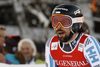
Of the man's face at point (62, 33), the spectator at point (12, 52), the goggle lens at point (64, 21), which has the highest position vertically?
the goggle lens at point (64, 21)

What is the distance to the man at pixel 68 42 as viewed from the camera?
9.13ft

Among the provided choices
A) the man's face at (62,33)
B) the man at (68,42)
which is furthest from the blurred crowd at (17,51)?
the man's face at (62,33)

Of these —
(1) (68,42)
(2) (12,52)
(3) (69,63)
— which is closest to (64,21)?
(1) (68,42)

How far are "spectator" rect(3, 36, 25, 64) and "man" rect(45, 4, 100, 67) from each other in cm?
196

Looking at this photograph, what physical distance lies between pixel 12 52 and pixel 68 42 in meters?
2.66

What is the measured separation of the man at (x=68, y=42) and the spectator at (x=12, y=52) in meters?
1.96

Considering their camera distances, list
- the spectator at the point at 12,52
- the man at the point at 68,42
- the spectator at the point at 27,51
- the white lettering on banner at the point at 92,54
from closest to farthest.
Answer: the white lettering on banner at the point at 92,54, the man at the point at 68,42, the spectator at the point at 12,52, the spectator at the point at 27,51

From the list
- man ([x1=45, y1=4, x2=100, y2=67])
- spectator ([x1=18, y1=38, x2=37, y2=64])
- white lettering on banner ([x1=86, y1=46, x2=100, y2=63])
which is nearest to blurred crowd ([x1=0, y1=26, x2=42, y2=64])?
spectator ([x1=18, y1=38, x2=37, y2=64])

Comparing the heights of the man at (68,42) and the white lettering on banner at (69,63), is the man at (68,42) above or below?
above

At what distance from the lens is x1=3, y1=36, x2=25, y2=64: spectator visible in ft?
16.0

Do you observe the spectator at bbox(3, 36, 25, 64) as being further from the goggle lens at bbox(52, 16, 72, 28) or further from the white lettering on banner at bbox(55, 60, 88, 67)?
the goggle lens at bbox(52, 16, 72, 28)

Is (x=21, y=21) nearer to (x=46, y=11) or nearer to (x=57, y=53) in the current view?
(x=46, y=11)

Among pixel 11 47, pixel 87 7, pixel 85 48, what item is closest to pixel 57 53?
pixel 85 48

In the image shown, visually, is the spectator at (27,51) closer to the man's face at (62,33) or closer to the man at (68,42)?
the man at (68,42)
